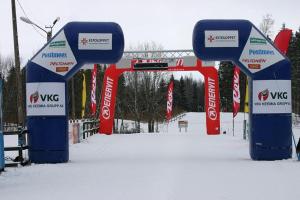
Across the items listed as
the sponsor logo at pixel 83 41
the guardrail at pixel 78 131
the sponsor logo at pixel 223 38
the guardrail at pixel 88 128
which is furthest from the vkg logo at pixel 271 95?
the guardrail at pixel 88 128

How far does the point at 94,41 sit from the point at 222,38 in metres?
3.67

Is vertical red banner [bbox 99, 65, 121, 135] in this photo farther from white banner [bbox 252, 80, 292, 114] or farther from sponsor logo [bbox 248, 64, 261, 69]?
white banner [bbox 252, 80, 292, 114]

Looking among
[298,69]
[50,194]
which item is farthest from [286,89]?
[298,69]

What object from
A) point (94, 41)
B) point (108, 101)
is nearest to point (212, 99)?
point (108, 101)

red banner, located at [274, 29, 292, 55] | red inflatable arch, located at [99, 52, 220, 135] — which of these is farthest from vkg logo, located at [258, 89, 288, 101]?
red inflatable arch, located at [99, 52, 220, 135]

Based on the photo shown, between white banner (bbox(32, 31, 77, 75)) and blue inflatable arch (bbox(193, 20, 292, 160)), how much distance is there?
369 centimetres

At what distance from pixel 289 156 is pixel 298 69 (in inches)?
1922

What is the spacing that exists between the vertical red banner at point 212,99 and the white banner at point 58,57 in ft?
48.6

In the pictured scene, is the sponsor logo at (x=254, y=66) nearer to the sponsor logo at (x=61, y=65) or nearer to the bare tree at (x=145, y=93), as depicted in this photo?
the sponsor logo at (x=61, y=65)

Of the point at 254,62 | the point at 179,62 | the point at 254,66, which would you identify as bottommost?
the point at 254,66

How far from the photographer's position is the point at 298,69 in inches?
2347

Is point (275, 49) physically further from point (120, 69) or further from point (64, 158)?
point (120, 69)

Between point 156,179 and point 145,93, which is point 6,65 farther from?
point 156,179

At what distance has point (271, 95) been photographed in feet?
44.5
